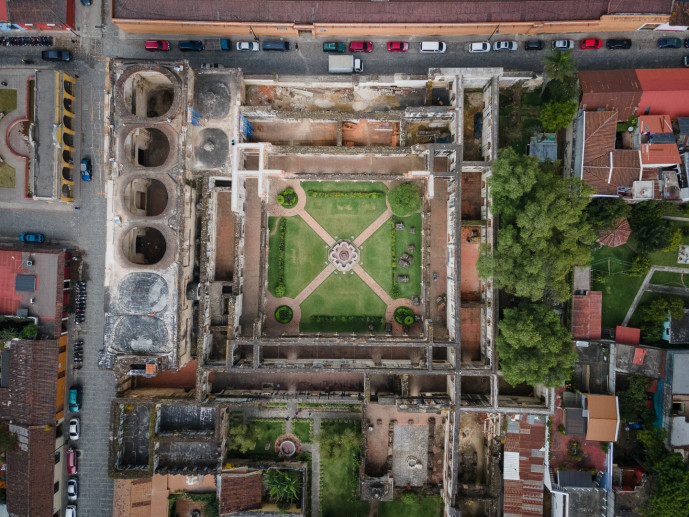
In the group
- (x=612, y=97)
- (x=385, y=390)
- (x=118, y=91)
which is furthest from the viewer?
(x=385, y=390)

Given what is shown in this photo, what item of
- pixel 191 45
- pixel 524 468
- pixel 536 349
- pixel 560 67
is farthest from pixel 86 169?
pixel 524 468

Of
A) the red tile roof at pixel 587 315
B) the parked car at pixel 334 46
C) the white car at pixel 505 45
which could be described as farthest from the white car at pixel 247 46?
the red tile roof at pixel 587 315

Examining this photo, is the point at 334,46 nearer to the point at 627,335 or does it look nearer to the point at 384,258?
the point at 384,258

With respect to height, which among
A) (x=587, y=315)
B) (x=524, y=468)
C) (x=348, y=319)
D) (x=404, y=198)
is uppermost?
(x=404, y=198)

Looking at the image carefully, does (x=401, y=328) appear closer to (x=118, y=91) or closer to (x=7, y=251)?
(x=118, y=91)

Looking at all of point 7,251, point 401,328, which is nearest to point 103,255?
point 7,251

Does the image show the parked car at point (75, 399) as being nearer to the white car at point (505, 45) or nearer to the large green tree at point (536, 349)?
the large green tree at point (536, 349)
